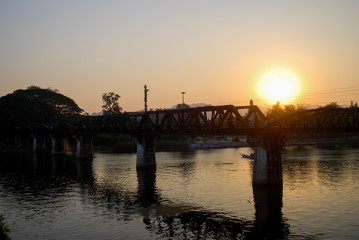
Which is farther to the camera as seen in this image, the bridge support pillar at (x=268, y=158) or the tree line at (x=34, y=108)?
the tree line at (x=34, y=108)

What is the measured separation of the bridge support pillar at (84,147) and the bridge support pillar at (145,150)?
33.5 m

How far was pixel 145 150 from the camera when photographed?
7725 centimetres

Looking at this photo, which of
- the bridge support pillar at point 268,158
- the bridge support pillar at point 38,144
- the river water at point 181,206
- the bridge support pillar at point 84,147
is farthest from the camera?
the bridge support pillar at point 38,144

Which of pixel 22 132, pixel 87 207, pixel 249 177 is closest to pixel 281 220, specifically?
pixel 87 207

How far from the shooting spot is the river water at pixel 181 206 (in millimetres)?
32125

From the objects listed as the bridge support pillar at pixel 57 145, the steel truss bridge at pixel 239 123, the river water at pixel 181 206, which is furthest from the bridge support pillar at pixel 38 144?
the river water at pixel 181 206

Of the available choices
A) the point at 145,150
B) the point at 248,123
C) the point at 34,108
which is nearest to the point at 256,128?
the point at 248,123

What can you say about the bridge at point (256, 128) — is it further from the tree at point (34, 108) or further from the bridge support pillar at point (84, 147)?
the tree at point (34, 108)

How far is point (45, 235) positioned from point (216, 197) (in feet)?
71.9

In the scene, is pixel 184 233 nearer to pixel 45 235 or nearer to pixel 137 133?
pixel 45 235

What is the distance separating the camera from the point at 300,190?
49969mm

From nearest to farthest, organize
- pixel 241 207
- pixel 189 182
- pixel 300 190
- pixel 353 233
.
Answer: pixel 353 233, pixel 241 207, pixel 300 190, pixel 189 182

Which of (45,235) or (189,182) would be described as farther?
(189,182)

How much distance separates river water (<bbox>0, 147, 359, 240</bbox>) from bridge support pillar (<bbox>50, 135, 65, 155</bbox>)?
181 ft
